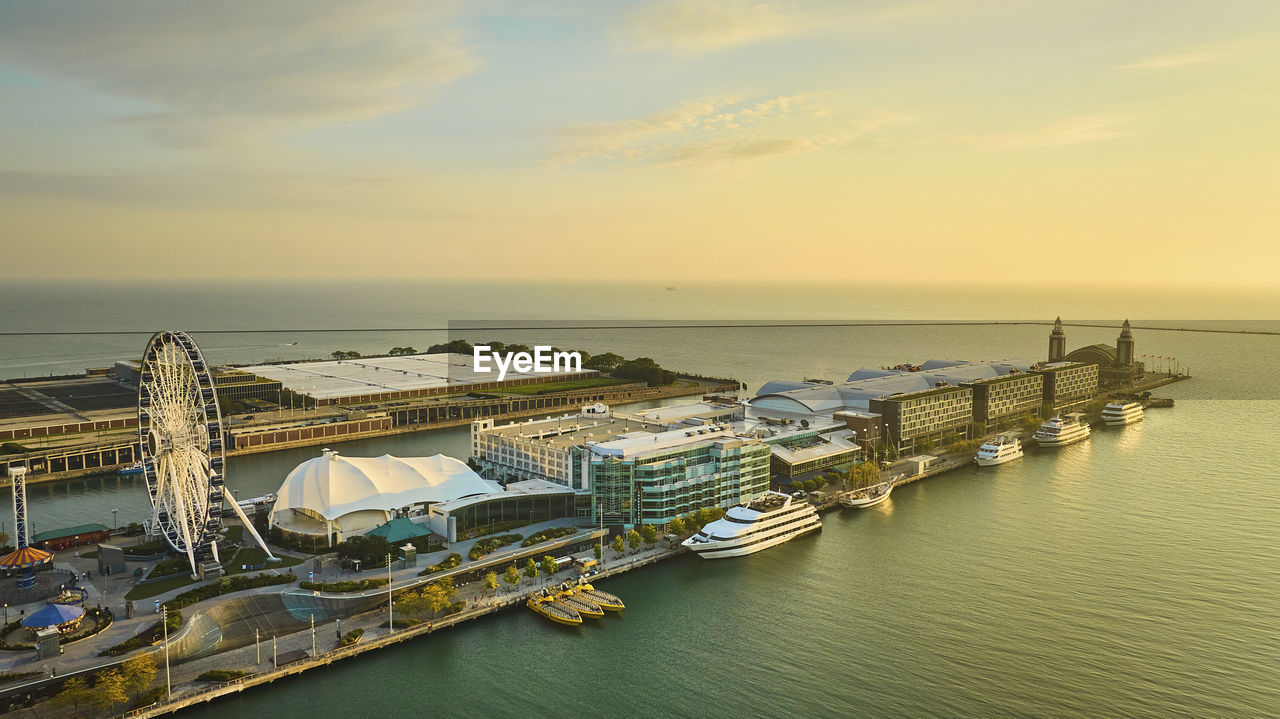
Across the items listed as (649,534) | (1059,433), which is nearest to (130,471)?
(649,534)

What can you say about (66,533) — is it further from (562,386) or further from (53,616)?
(562,386)

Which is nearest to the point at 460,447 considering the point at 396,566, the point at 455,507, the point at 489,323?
the point at 455,507

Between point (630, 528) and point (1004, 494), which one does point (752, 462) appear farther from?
point (1004, 494)

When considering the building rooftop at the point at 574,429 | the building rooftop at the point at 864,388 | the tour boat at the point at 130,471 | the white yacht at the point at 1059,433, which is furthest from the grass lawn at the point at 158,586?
the white yacht at the point at 1059,433

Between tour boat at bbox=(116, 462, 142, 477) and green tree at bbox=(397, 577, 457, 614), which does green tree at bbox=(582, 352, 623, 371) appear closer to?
tour boat at bbox=(116, 462, 142, 477)

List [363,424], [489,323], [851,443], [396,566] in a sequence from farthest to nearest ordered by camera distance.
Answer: [489,323]
[363,424]
[851,443]
[396,566]

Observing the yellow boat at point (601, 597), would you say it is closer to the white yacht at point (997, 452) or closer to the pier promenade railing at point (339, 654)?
the pier promenade railing at point (339, 654)

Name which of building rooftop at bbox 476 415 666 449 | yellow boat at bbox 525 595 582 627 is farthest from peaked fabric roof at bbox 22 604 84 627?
building rooftop at bbox 476 415 666 449
